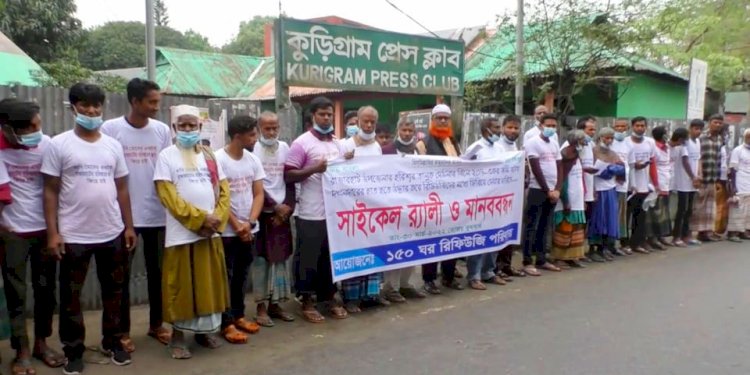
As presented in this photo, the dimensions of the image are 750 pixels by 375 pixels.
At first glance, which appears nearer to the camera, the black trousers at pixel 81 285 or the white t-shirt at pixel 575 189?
the black trousers at pixel 81 285

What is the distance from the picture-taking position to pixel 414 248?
6027mm

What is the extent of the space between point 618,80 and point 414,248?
8.98 metres

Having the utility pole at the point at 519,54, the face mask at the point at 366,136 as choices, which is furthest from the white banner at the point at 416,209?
the utility pole at the point at 519,54

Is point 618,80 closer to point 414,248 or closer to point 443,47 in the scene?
point 443,47

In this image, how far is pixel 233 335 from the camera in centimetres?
472

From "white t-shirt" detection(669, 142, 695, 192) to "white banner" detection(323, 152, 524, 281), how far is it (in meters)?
3.51

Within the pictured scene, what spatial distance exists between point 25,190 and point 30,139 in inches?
13.5

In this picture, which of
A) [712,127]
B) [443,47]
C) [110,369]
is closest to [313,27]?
[443,47]

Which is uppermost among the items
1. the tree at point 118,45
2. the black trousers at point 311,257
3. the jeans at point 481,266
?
the tree at point 118,45

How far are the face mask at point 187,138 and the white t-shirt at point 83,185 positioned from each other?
44 centimetres

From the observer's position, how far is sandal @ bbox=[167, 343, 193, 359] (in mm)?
4375

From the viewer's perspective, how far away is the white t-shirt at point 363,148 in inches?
218

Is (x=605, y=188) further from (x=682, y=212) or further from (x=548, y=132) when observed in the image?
(x=682, y=212)

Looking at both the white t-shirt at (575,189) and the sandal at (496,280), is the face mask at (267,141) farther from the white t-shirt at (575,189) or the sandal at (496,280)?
the white t-shirt at (575,189)
